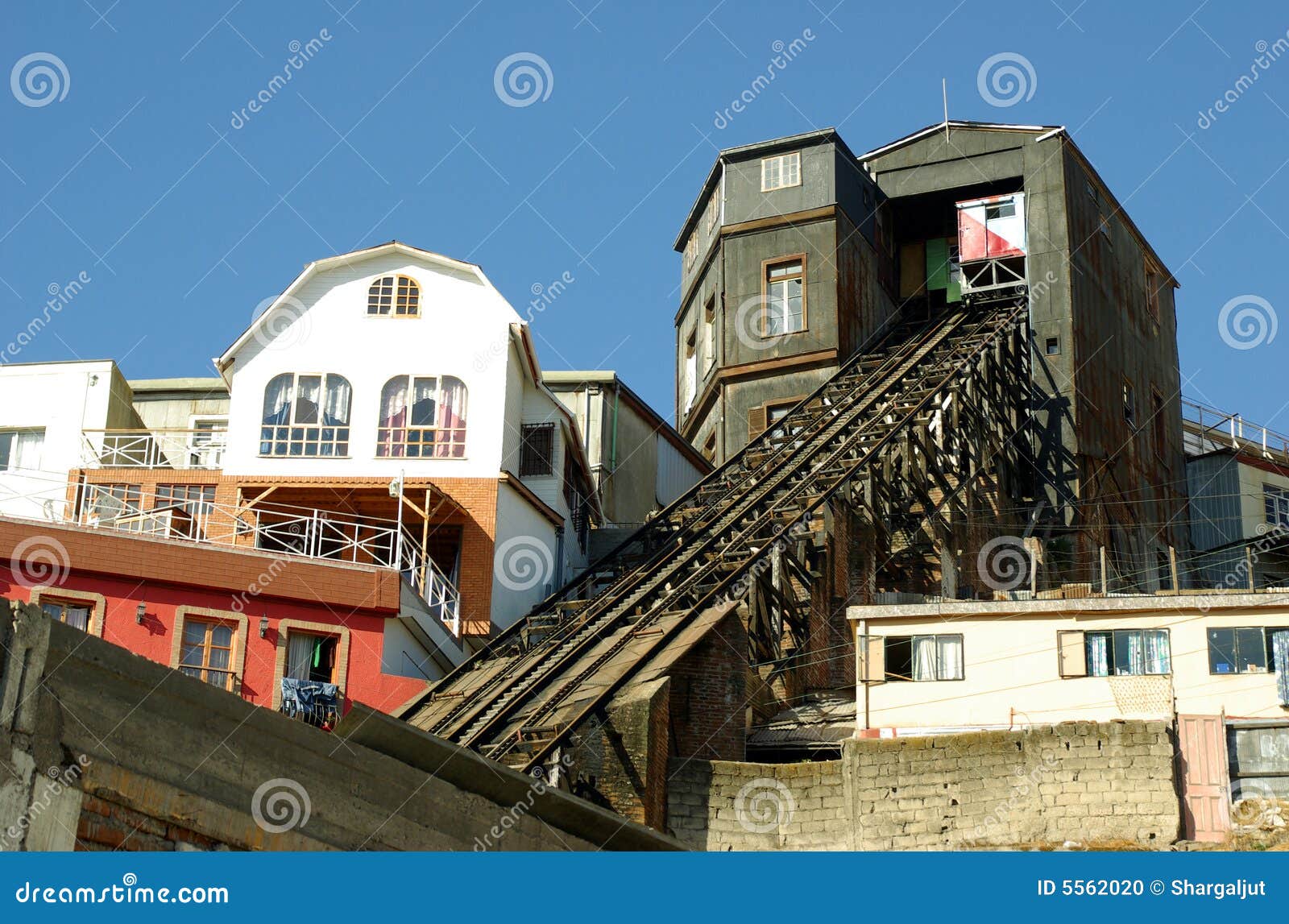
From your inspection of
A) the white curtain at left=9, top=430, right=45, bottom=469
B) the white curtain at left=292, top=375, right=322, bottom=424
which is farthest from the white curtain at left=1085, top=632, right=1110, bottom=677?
the white curtain at left=9, top=430, right=45, bottom=469

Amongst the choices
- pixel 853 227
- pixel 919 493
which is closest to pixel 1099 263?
pixel 853 227

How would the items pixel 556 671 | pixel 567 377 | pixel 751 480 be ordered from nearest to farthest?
1. pixel 556 671
2. pixel 751 480
3. pixel 567 377

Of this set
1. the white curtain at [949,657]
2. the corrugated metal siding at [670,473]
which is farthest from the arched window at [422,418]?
the corrugated metal siding at [670,473]

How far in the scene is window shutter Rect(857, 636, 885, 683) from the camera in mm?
30344

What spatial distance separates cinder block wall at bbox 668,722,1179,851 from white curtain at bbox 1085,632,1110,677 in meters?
2.62

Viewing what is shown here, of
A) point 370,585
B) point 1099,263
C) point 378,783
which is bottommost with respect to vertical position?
point 378,783

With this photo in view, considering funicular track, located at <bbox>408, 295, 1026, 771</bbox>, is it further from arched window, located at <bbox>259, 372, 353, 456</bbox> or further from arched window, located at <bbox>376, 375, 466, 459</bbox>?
arched window, located at <bbox>259, 372, 353, 456</bbox>

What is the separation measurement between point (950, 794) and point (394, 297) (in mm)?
16972

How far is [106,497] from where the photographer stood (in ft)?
120

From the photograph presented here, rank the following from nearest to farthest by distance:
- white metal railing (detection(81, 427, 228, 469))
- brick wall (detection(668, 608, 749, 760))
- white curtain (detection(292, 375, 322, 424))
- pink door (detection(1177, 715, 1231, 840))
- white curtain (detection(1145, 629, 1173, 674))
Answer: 1. pink door (detection(1177, 715, 1231, 840))
2. brick wall (detection(668, 608, 749, 760))
3. white curtain (detection(1145, 629, 1173, 674))
4. white curtain (detection(292, 375, 322, 424))
5. white metal railing (detection(81, 427, 228, 469))

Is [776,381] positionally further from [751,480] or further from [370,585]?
[370,585]

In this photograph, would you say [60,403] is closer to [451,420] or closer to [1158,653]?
[451,420]

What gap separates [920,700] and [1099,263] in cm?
2430

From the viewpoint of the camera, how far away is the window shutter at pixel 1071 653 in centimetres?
2989
